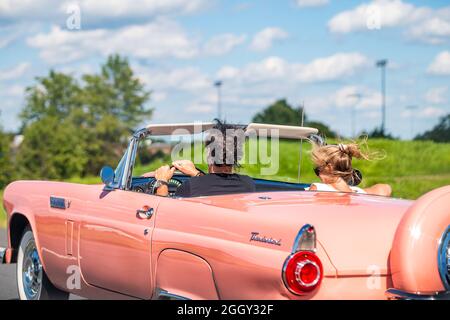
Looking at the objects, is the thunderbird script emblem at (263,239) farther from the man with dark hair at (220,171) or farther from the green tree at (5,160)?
the green tree at (5,160)

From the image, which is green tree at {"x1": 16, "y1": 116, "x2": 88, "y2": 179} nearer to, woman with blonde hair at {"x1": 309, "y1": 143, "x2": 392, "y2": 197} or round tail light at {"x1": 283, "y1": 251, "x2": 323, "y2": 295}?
woman with blonde hair at {"x1": 309, "y1": 143, "x2": 392, "y2": 197}

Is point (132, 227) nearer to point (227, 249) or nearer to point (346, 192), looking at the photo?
point (227, 249)

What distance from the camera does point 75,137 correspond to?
88.8 meters

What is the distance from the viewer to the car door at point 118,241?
4586 millimetres

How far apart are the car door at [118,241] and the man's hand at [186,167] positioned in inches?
21.7

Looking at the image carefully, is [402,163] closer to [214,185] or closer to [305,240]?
[214,185]

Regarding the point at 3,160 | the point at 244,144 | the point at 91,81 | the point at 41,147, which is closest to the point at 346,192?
the point at 244,144

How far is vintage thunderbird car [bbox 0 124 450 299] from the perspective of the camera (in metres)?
3.66

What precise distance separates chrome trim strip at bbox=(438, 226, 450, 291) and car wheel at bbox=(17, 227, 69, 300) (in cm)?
326

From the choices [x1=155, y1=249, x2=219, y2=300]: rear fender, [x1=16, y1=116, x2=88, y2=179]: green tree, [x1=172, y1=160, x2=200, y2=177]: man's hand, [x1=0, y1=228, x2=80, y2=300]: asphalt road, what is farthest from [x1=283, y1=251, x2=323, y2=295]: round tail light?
[x1=16, y1=116, x2=88, y2=179]: green tree

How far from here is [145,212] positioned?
15.4 ft

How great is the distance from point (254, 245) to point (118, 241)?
1283 millimetres

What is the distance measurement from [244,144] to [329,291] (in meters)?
1.91

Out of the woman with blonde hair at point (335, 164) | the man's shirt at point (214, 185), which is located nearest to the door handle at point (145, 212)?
the man's shirt at point (214, 185)
